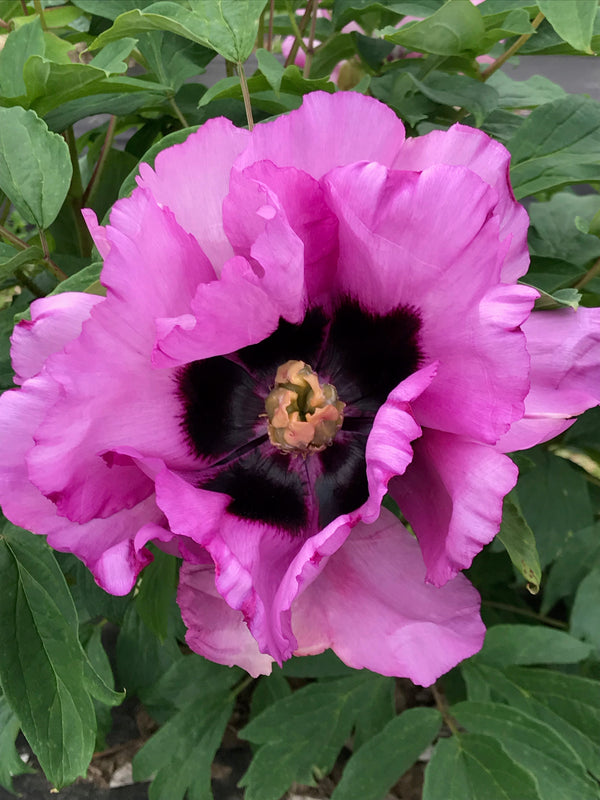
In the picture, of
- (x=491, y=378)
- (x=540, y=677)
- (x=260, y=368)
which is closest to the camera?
(x=491, y=378)

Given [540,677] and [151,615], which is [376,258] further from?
Result: [540,677]

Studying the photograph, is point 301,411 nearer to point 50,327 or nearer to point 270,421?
point 270,421

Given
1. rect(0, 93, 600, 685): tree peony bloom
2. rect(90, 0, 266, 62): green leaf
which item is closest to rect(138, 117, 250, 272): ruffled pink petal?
rect(0, 93, 600, 685): tree peony bloom

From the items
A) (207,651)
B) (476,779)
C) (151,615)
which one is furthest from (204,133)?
(476,779)

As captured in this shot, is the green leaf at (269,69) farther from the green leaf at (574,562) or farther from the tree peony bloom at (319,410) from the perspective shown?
the green leaf at (574,562)

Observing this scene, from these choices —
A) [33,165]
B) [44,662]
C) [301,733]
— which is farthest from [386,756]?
[33,165]

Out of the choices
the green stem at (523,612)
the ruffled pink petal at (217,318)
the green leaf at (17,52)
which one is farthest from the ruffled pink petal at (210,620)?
the green stem at (523,612)

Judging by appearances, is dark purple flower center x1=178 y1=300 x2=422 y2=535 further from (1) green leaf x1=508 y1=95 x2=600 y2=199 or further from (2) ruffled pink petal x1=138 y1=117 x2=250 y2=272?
(1) green leaf x1=508 y1=95 x2=600 y2=199
